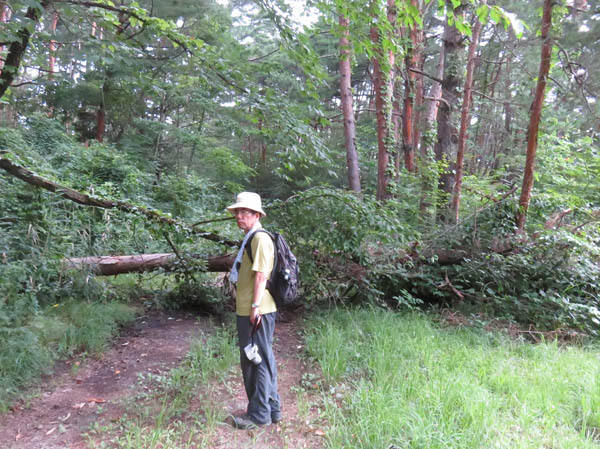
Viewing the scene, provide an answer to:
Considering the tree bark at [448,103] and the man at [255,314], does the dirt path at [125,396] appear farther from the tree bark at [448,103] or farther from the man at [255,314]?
the tree bark at [448,103]

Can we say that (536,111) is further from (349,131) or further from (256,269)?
(256,269)

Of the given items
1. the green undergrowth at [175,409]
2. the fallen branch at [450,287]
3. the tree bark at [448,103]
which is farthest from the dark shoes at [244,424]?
the tree bark at [448,103]

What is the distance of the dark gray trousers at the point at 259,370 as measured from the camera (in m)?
3.02

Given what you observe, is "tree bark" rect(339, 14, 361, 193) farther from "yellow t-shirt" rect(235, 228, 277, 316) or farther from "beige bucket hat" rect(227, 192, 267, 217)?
"yellow t-shirt" rect(235, 228, 277, 316)

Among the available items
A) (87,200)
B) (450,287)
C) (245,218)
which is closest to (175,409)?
(245,218)

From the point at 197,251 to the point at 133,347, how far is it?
1996mm

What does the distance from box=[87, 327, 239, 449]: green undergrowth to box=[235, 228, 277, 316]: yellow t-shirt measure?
998 millimetres

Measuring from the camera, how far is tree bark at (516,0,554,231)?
5957 mm

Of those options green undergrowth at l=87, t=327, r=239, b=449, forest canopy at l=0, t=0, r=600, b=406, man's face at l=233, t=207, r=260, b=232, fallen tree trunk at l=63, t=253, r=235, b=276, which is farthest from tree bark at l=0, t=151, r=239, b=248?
man's face at l=233, t=207, r=260, b=232

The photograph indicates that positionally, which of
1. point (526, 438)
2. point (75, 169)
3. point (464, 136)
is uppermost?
point (464, 136)

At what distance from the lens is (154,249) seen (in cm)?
823

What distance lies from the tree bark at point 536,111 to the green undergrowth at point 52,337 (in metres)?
6.80

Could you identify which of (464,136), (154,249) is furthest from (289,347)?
(464,136)

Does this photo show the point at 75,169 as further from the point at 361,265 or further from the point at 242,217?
the point at 242,217
